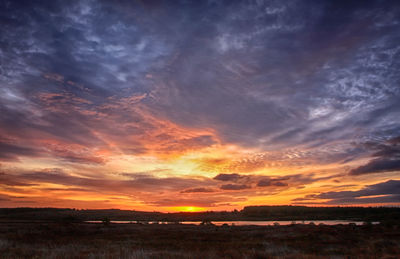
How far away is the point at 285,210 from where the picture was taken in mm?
176125

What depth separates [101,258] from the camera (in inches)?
669

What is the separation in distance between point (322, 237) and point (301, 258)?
2253 centimetres

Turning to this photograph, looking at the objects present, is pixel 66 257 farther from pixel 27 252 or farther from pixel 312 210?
pixel 312 210

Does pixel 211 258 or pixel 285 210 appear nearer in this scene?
pixel 211 258

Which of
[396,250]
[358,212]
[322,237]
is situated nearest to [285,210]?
[358,212]

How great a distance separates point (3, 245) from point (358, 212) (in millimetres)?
170451

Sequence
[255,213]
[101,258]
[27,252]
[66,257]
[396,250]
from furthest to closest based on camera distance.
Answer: [255,213], [396,250], [27,252], [66,257], [101,258]

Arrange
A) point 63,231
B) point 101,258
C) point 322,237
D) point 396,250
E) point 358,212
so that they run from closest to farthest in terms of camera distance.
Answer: point 101,258 < point 396,250 < point 322,237 < point 63,231 < point 358,212

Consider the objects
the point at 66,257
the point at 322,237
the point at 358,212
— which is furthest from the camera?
the point at 358,212

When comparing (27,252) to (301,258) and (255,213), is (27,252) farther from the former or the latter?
(255,213)

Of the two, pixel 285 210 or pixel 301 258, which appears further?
pixel 285 210

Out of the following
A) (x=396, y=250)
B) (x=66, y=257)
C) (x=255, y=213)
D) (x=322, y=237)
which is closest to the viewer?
(x=66, y=257)

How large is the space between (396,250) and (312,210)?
161104 millimetres

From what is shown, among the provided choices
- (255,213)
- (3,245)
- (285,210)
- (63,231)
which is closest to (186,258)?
(3,245)
